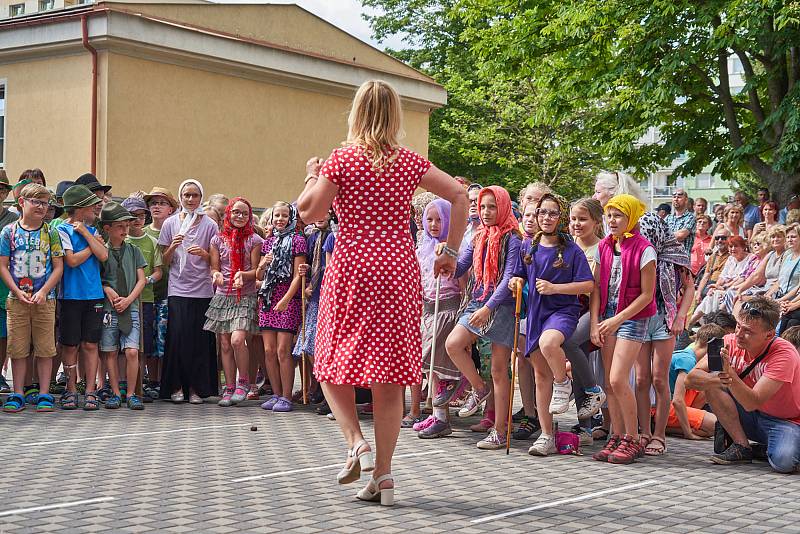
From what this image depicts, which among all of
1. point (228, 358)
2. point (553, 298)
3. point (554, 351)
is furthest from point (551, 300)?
point (228, 358)

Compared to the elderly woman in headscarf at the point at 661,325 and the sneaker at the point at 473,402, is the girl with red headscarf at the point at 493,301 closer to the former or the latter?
the sneaker at the point at 473,402

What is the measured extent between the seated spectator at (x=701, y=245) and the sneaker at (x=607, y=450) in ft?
28.0

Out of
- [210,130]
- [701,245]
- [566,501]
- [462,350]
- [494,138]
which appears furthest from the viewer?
[494,138]

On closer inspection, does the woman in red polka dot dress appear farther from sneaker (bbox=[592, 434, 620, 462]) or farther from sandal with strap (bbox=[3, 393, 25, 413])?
sandal with strap (bbox=[3, 393, 25, 413])

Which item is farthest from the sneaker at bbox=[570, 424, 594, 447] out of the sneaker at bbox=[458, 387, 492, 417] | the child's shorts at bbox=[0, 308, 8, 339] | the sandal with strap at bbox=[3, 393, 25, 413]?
the child's shorts at bbox=[0, 308, 8, 339]

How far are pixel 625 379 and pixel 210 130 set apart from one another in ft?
72.2

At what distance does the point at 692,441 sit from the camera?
31.7 ft

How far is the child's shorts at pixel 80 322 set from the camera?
424 inches

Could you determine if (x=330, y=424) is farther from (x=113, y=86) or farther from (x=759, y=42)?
(x=113, y=86)

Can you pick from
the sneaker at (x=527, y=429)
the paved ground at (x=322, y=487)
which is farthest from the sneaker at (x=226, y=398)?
the sneaker at (x=527, y=429)

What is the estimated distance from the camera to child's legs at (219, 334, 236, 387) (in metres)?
11.4

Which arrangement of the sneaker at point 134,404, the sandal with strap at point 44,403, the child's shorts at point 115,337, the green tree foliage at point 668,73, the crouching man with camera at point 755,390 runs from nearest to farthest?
1. the crouching man with camera at point 755,390
2. the sandal with strap at point 44,403
3. the sneaker at point 134,404
4. the child's shorts at point 115,337
5. the green tree foliage at point 668,73

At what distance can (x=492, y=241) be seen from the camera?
918 cm

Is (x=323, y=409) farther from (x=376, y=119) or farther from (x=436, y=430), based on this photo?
(x=376, y=119)
